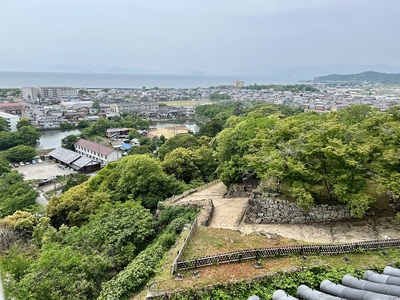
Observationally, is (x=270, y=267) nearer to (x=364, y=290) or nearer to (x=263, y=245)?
(x=263, y=245)

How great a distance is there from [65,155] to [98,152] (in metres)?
4.21

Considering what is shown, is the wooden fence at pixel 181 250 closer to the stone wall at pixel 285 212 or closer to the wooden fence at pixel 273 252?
the wooden fence at pixel 273 252

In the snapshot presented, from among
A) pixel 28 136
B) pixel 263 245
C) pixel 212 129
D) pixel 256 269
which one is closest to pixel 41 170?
pixel 28 136

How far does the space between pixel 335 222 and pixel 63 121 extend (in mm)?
63519

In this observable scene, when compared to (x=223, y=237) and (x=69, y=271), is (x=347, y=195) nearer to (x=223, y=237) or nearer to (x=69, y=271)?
(x=223, y=237)

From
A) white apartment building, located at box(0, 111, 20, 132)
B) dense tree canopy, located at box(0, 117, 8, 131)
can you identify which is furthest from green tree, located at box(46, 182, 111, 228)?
white apartment building, located at box(0, 111, 20, 132)

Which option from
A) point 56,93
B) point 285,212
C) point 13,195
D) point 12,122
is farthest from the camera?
point 56,93

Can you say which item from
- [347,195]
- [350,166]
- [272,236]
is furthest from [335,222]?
[272,236]

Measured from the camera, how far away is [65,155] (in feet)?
126

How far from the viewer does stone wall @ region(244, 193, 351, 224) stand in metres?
12.1

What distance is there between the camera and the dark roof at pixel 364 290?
463 cm

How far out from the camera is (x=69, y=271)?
8836mm

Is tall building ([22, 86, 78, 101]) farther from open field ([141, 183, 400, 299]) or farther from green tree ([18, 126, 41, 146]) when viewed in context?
open field ([141, 183, 400, 299])

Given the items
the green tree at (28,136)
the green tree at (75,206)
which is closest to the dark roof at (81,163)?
the green tree at (28,136)
